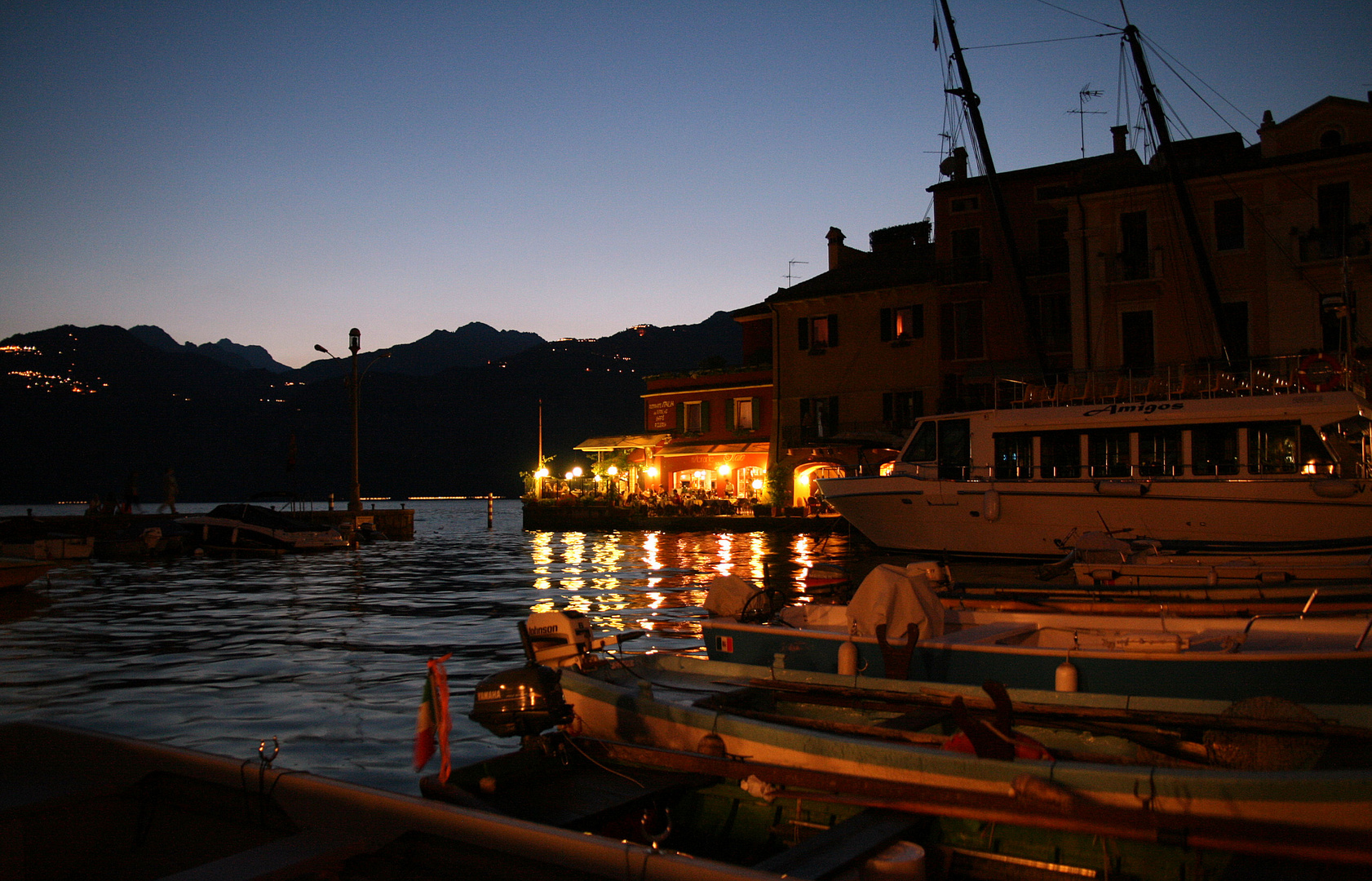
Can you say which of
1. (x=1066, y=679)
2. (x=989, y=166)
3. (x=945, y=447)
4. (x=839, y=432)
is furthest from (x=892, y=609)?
(x=839, y=432)

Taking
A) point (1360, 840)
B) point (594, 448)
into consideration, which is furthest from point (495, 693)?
point (594, 448)

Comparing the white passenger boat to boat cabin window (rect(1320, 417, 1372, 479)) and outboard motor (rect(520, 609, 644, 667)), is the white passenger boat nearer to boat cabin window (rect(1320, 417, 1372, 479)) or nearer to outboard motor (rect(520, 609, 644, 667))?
boat cabin window (rect(1320, 417, 1372, 479))

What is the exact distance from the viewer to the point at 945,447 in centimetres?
2623

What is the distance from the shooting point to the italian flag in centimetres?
635

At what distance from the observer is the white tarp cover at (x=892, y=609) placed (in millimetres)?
8719

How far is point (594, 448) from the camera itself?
55.6 metres

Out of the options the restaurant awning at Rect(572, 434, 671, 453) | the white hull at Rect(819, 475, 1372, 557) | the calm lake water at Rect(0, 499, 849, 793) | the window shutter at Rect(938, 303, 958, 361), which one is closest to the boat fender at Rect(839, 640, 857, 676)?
the calm lake water at Rect(0, 499, 849, 793)

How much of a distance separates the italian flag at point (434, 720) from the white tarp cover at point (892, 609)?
3.95 meters

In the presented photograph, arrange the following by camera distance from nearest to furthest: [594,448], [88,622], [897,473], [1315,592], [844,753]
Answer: [844,753]
[1315,592]
[88,622]
[897,473]
[594,448]

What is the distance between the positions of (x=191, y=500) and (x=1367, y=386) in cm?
19799

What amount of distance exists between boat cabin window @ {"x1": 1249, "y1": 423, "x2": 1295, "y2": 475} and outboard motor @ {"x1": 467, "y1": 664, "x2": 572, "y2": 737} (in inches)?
792

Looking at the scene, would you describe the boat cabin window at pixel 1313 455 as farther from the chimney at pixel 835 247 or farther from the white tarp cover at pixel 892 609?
the chimney at pixel 835 247

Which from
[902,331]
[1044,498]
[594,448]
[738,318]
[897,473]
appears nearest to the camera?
[1044,498]

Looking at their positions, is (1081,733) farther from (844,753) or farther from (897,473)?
(897,473)
